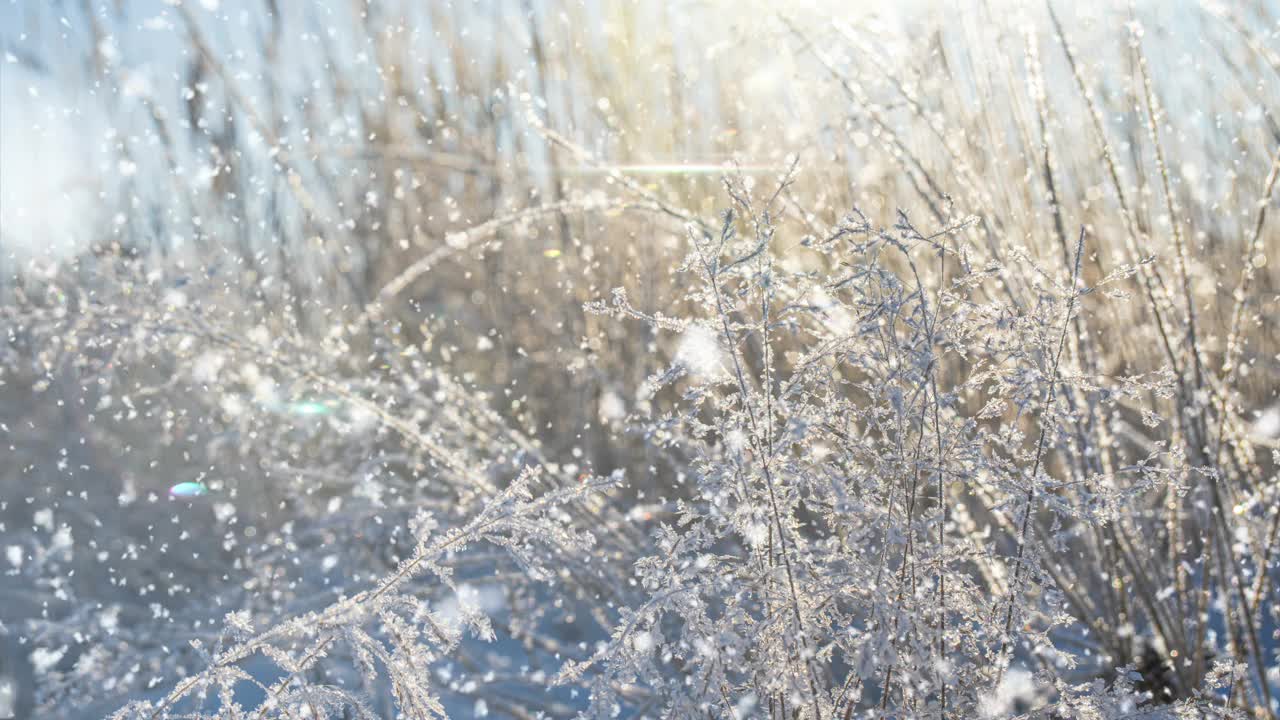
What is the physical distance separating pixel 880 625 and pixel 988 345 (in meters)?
0.33

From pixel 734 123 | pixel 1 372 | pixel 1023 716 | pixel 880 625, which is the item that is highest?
pixel 1 372

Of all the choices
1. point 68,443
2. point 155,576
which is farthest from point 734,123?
point 68,443

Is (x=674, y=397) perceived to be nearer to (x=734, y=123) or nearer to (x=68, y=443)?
(x=734, y=123)

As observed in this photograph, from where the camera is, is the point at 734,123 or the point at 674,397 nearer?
the point at 734,123

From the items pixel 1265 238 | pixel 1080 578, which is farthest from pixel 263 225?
pixel 1265 238

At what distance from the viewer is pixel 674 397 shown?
3.59 metres

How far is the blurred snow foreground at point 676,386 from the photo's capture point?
1009 mm

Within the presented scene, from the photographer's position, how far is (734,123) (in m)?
3.37

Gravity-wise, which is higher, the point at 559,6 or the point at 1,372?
the point at 559,6

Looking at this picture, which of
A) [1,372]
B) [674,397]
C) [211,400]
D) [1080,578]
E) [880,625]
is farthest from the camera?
[1,372]

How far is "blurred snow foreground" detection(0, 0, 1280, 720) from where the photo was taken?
1.01 m

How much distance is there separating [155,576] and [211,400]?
831 millimetres

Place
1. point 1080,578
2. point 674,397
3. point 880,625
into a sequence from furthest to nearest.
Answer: point 674,397 → point 1080,578 → point 880,625

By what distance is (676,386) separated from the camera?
3.60 meters
